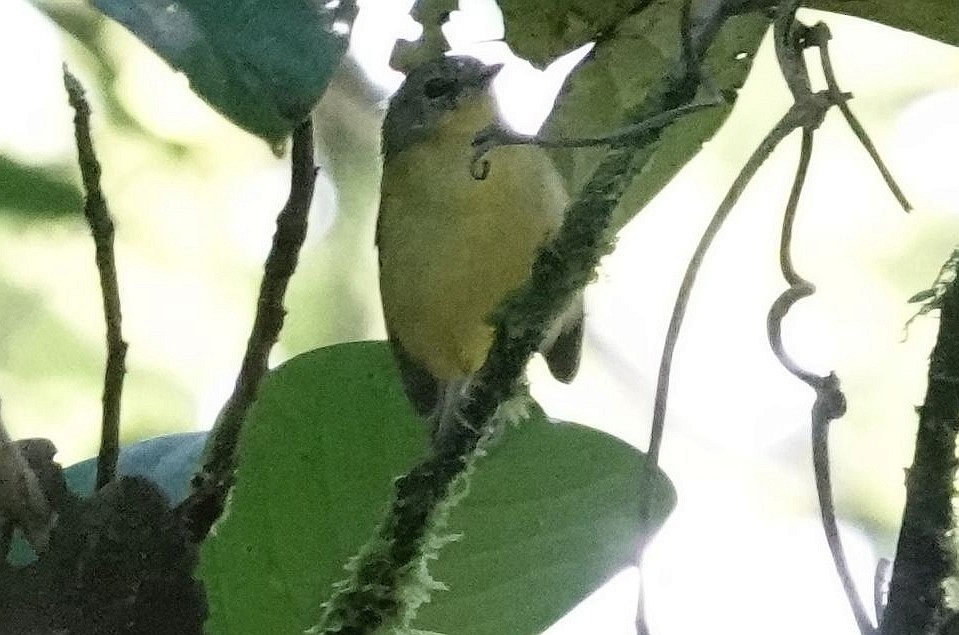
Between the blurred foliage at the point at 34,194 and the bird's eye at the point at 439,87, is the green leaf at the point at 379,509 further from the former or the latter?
the blurred foliage at the point at 34,194

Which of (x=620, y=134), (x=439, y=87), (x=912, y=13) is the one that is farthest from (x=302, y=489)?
(x=439, y=87)

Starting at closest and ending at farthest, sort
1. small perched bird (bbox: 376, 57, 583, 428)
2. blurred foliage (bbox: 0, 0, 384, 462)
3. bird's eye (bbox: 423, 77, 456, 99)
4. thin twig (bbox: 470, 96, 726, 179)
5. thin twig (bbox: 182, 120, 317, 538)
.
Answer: thin twig (bbox: 470, 96, 726, 179) → thin twig (bbox: 182, 120, 317, 538) → small perched bird (bbox: 376, 57, 583, 428) → bird's eye (bbox: 423, 77, 456, 99) → blurred foliage (bbox: 0, 0, 384, 462)

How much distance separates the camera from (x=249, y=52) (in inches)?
20.4

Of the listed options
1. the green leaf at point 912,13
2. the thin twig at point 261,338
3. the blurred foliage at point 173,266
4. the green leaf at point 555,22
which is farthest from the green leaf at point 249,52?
the blurred foliage at point 173,266

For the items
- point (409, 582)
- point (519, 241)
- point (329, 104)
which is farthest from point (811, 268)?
point (409, 582)

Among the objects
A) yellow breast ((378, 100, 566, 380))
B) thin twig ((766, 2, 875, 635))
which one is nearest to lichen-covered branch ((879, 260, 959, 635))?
thin twig ((766, 2, 875, 635))

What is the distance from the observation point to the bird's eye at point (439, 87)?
3.84 ft

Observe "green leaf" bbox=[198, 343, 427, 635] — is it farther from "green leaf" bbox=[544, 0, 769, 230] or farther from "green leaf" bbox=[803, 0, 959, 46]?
"green leaf" bbox=[803, 0, 959, 46]

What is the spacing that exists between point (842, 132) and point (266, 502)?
3.95 ft

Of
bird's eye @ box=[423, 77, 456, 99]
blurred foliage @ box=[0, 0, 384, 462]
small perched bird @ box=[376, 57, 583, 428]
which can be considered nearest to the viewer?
small perched bird @ box=[376, 57, 583, 428]

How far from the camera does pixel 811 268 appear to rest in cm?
167

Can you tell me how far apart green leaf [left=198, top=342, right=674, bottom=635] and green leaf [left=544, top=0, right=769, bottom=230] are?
151 millimetres

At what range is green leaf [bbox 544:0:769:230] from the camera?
690 millimetres

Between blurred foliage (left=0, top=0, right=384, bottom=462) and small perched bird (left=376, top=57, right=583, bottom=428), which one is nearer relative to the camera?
small perched bird (left=376, top=57, right=583, bottom=428)
